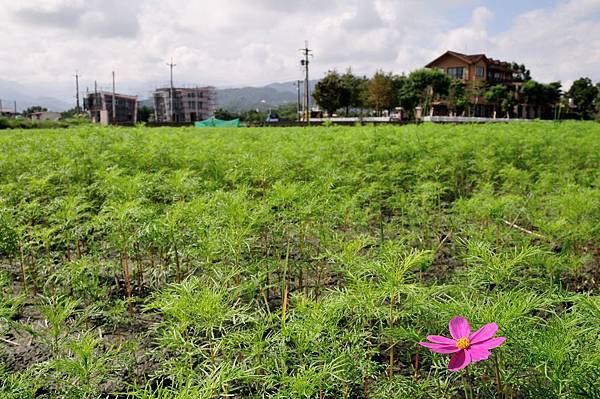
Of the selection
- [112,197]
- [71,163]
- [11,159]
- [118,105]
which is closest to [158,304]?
[112,197]

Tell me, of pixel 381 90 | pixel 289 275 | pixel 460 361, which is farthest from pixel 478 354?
pixel 381 90

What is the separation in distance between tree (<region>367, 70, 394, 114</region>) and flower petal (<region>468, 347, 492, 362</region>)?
43194mm

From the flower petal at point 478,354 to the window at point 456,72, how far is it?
59952mm

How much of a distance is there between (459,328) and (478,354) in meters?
0.14

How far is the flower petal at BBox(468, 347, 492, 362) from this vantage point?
1101 millimetres

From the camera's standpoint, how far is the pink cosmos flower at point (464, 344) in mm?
1126

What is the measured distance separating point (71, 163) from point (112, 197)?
1.63 meters

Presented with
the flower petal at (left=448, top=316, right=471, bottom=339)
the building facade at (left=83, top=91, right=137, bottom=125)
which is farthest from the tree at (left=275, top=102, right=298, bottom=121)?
the flower petal at (left=448, top=316, right=471, bottom=339)

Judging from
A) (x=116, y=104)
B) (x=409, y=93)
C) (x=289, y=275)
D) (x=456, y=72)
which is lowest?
(x=289, y=275)

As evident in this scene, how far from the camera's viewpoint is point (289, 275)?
121 inches

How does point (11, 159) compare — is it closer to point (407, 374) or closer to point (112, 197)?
point (112, 197)

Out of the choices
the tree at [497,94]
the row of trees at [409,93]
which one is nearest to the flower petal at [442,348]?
the row of trees at [409,93]

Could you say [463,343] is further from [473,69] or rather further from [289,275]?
[473,69]

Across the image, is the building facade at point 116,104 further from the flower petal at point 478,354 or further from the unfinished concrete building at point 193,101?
the flower petal at point 478,354
